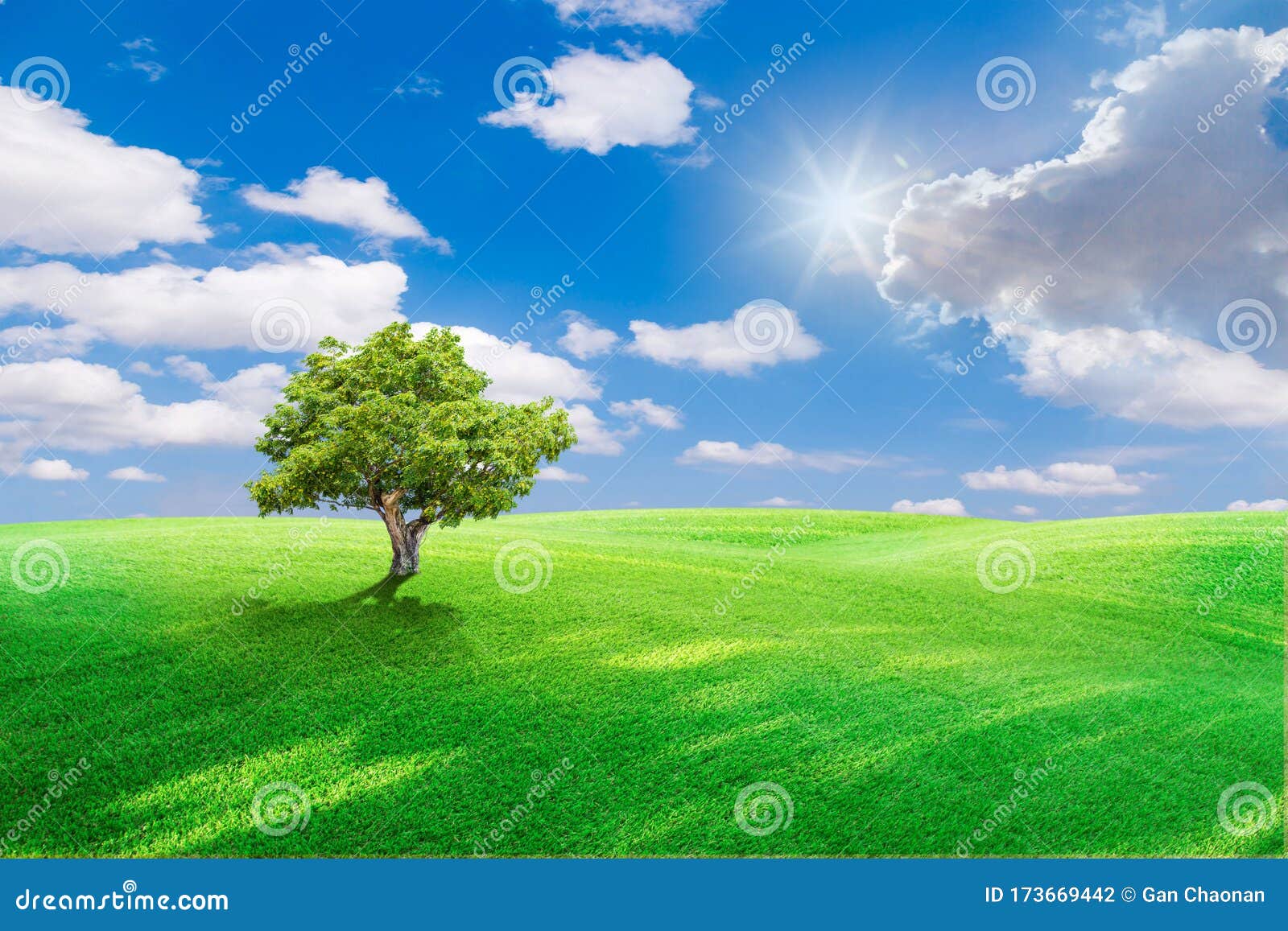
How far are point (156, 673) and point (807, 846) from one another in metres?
12.4

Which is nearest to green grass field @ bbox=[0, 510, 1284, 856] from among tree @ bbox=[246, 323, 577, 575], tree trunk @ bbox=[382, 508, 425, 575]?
tree trunk @ bbox=[382, 508, 425, 575]

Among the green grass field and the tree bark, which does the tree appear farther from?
the green grass field

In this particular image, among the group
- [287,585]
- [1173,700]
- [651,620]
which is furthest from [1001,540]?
[287,585]

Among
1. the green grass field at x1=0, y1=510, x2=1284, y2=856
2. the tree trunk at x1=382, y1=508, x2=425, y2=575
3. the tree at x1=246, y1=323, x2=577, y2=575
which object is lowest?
the green grass field at x1=0, y1=510, x2=1284, y2=856

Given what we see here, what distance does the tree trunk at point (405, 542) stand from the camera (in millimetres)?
18089

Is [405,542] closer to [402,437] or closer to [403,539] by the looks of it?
[403,539]

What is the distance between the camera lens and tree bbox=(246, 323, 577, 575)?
16297 mm

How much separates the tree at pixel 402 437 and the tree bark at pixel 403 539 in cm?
4

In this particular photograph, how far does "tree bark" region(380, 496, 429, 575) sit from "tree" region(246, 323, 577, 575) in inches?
1.6

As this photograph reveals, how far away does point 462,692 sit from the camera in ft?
50.2

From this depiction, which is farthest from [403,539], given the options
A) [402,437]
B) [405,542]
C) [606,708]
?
[606,708]

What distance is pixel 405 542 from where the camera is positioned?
60.6ft

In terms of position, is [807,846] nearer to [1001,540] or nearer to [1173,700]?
[1173,700]

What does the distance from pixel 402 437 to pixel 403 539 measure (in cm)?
306
